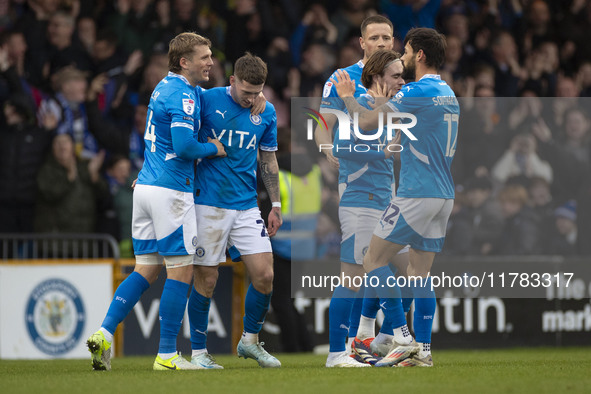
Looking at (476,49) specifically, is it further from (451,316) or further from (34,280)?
(34,280)

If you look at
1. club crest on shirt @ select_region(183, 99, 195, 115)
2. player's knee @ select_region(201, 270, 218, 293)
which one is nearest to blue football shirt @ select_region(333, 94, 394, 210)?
player's knee @ select_region(201, 270, 218, 293)

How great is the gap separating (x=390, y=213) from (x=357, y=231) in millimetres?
581

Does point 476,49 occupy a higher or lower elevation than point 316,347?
higher

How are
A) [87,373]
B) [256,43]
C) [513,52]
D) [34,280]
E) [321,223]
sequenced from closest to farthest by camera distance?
1. [87,373]
2. [34,280]
3. [321,223]
4. [256,43]
5. [513,52]

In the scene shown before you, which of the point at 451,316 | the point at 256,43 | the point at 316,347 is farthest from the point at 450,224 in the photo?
the point at 256,43

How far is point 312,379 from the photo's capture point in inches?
261

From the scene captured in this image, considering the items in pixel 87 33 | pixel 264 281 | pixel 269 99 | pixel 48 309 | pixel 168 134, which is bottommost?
pixel 48 309

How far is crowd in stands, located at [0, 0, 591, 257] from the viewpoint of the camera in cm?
1150

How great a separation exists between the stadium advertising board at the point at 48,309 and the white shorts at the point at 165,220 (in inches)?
138

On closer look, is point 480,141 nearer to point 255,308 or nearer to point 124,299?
point 255,308

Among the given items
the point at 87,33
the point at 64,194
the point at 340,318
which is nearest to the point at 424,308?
the point at 340,318

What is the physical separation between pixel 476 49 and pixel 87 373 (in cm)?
935

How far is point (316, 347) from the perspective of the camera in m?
11.1

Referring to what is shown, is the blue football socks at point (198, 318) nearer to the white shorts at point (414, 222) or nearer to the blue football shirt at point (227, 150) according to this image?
the blue football shirt at point (227, 150)
